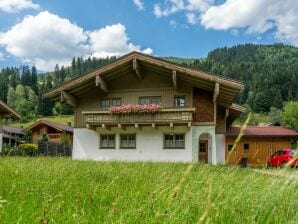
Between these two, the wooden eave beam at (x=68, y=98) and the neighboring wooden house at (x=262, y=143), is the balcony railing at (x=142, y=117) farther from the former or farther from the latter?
the neighboring wooden house at (x=262, y=143)

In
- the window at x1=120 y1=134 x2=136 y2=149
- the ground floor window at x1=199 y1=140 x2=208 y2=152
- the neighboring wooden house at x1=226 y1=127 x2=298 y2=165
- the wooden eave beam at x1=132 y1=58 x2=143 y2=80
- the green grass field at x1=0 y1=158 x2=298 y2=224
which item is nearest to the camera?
the green grass field at x1=0 y1=158 x2=298 y2=224

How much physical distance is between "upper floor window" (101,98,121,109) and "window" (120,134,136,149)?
7.31 feet

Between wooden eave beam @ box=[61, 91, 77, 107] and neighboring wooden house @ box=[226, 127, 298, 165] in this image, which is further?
neighboring wooden house @ box=[226, 127, 298, 165]

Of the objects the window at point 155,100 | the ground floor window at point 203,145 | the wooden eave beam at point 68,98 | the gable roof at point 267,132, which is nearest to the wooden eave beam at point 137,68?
the window at point 155,100

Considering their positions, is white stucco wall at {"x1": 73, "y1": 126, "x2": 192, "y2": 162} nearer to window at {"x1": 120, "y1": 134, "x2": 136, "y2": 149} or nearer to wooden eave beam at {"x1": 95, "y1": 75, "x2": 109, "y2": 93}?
window at {"x1": 120, "y1": 134, "x2": 136, "y2": 149}

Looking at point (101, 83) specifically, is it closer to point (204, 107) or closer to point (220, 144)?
point (204, 107)

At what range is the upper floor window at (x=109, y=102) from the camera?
2500cm

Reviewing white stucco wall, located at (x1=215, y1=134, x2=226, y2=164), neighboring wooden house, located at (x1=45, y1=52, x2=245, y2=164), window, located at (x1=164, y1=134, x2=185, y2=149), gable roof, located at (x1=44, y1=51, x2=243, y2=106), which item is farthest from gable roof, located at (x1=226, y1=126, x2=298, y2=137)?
gable roof, located at (x1=44, y1=51, x2=243, y2=106)

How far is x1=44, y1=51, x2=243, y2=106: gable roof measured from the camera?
20953 millimetres

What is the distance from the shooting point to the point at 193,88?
2355 cm

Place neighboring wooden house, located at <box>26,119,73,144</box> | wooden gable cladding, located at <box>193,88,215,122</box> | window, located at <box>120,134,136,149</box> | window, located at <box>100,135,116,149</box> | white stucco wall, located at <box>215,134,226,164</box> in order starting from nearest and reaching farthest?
wooden gable cladding, located at <box>193,88,215,122</box> < window, located at <box>120,134,136,149</box> < window, located at <box>100,135,116,149</box> < white stucco wall, located at <box>215,134,226,164</box> < neighboring wooden house, located at <box>26,119,73,144</box>

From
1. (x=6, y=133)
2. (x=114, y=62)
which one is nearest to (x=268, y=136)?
(x=114, y=62)

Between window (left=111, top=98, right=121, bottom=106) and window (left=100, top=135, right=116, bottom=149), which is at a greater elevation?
window (left=111, top=98, right=121, bottom=106)

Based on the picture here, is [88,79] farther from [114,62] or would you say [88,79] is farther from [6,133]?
[6,133]
